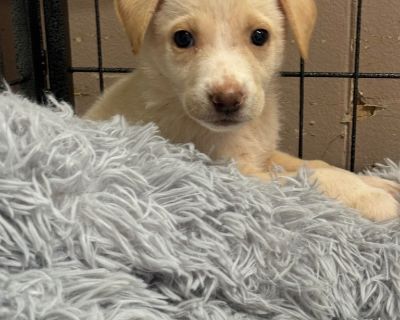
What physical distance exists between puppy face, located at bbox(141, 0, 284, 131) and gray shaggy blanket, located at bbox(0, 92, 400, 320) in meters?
0.12

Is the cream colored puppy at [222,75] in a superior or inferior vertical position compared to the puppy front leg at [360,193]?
superior

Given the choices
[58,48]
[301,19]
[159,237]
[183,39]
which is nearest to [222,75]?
[183,39]

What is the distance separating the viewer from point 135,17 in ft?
4.32

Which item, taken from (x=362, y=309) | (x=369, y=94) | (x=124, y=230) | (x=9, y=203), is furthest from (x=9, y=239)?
(x=369, y=94)

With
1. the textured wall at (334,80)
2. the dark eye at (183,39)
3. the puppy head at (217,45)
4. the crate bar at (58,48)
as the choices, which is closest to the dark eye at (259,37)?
the puppy head at (217,45)

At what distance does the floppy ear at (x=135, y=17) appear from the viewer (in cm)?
131

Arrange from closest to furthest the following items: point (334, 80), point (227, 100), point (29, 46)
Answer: point (227, 100) < point (29, 46) < point (334, 80)

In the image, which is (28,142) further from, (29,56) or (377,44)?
(377,44)

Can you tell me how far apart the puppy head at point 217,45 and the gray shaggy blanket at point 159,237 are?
0.13m

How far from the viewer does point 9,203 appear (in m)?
0.85

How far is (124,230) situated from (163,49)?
23.8 inches

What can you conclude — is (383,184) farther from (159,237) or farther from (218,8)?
(159,237)

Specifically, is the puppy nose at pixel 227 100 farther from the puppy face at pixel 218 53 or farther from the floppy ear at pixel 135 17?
the floppy ear at pixel 135 17

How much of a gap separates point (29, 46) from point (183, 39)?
820 millimetres
